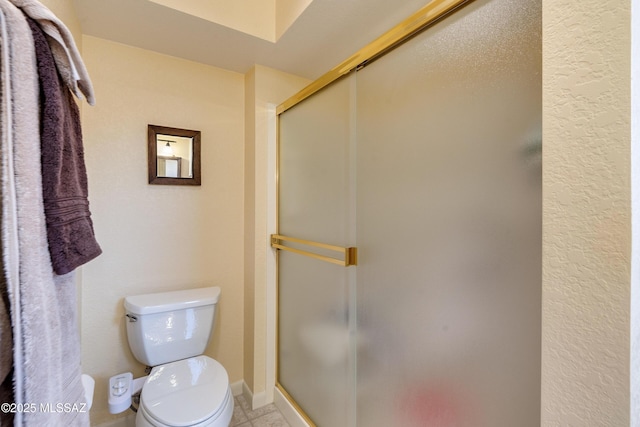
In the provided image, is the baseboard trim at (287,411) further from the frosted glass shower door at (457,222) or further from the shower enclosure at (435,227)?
the frosted glass shower door at (457,222)

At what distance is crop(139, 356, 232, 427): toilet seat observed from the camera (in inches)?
45.4

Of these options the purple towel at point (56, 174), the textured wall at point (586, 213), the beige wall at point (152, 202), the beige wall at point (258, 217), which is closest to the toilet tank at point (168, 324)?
the beige wall at point (152, 202)

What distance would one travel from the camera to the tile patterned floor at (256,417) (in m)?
1.69

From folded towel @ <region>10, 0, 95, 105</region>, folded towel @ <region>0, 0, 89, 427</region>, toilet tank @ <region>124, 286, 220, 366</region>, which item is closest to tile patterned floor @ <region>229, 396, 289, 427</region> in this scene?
toilet tank @ <region>124, 286, 220, 366</region>

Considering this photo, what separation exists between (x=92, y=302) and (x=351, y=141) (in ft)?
5.31

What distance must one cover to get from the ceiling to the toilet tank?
1.43 meters

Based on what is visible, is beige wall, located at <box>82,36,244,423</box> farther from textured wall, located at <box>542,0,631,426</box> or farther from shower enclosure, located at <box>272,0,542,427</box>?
textured wall, located at <box>542,0,631,426</box>

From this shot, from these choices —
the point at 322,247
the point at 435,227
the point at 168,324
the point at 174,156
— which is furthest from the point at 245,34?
the point at 168,324

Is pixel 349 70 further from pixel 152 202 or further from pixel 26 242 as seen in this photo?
pixel 152 202

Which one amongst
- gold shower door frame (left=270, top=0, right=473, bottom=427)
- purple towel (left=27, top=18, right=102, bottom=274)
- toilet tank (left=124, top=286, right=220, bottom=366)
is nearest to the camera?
purple towel (left=27, top=18, right=102, bottom=274)

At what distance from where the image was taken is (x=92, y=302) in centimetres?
153

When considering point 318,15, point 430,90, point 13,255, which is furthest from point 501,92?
point 13,255

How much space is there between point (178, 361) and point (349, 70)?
1.72 meters

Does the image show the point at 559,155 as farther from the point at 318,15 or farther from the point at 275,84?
the point at 275,84
